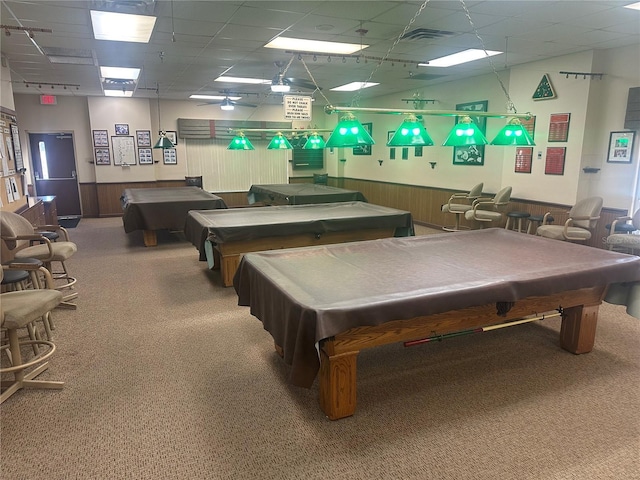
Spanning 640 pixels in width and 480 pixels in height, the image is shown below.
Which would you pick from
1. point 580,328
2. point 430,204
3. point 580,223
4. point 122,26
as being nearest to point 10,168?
point 122,26

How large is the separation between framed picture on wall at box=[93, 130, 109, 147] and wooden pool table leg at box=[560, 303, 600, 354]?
32.5ft

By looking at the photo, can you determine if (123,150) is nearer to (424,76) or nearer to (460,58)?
(424,76)

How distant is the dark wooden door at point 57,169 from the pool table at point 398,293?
28.6ft

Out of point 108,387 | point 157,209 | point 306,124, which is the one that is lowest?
point 108,387

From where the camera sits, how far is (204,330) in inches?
148

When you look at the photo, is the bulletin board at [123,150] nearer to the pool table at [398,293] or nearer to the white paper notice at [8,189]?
the white paper notice at [8,189]

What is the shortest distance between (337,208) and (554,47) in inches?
137

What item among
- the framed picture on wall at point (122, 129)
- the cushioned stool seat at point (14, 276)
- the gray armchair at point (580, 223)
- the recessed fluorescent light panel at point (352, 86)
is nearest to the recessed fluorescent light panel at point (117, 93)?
the framed picture on wall at point (122, 129)

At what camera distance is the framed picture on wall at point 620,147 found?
17.6 feet

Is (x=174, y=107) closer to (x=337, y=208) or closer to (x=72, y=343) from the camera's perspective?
(x=337, y=208)

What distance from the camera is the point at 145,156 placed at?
10227mm

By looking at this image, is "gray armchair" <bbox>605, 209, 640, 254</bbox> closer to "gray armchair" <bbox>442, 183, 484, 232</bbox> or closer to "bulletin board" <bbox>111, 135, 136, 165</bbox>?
"gray armchair" <bbox>442, 183, 484, 232</bbox>

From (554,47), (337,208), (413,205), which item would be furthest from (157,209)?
(554,47)

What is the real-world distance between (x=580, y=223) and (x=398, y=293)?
4.43 m
